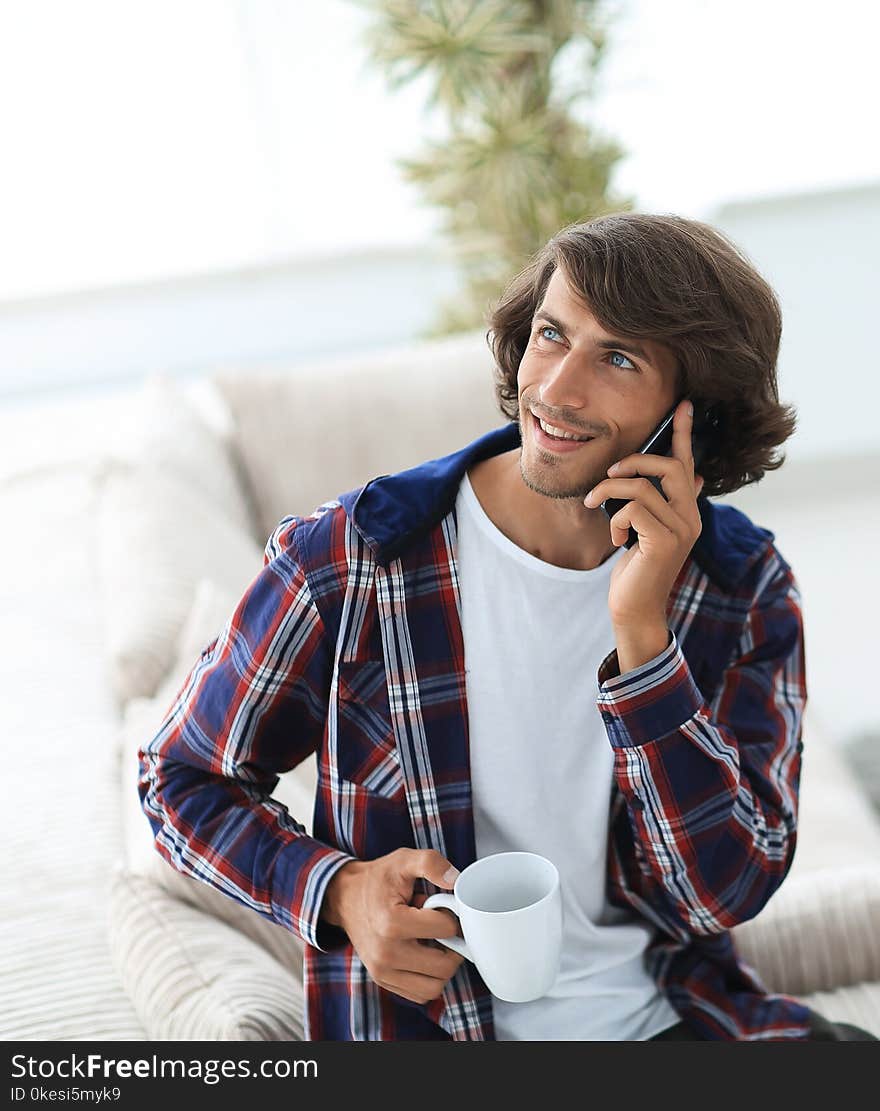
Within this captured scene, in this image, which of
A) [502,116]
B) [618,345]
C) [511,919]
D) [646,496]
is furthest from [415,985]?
[502,116]

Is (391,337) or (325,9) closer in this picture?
(325,9)

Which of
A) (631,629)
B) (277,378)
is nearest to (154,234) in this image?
(277,378)

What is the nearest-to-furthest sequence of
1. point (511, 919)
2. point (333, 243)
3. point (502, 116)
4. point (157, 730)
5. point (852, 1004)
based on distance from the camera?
point (511, 919), point (157, 730), point (852, 1004), point (502, 116), point (333, 243)

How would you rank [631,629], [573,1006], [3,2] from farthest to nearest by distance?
1. [3,2]
2. [573,1006]
3. [631,629]

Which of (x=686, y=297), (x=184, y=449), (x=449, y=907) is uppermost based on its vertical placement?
(x=686, y=297)

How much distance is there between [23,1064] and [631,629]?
511 millimetres

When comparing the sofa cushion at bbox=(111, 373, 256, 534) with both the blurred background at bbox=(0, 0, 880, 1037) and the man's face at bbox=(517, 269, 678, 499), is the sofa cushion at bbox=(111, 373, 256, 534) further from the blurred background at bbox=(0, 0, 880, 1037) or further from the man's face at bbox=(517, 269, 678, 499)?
the man's face at bbox=(517, 269, 678, 499)

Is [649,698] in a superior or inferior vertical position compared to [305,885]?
superior

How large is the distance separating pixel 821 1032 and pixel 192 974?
591mm

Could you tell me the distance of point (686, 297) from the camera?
2.98ft

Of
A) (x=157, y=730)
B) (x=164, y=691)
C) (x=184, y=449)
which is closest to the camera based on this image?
(x=157, y=730)

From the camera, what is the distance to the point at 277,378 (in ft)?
7.53

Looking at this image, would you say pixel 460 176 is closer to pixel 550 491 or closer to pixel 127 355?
pixel 127 355

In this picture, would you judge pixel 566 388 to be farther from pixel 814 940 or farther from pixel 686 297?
pixel 814 940
